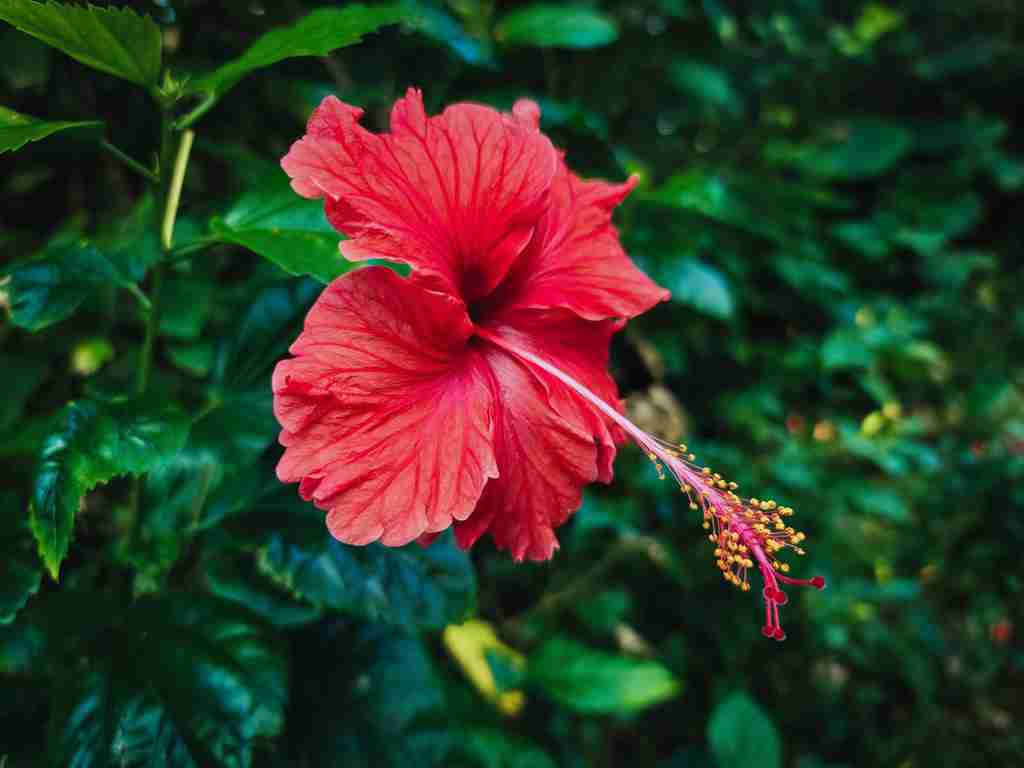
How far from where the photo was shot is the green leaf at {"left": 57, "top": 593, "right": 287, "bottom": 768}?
74 centimetres

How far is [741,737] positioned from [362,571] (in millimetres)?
1043

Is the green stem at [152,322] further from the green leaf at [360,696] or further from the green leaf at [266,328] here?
the green leaf at [360,696]

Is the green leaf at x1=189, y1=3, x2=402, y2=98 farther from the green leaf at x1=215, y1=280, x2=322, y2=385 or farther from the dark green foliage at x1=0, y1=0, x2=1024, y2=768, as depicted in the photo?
the green leaf at x1=215, y1=280, x2=322, y2=385

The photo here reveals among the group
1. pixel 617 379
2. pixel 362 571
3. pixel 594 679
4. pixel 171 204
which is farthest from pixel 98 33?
pixel 594 679

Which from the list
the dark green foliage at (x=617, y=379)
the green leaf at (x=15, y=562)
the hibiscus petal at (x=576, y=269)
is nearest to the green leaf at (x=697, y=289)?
the dark green foliage at (x=617, y=379)

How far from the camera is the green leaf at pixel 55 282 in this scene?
2.46 ft

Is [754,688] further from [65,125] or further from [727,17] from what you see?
[65,125]

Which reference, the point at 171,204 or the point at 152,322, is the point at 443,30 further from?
the point at 152,322

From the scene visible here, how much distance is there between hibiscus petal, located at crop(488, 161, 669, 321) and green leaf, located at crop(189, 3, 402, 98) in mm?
234

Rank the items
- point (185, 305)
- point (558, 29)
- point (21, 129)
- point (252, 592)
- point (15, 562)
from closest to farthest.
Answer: point (21, 129)
point (15, 562)
point (252, 592)
point (185, 305)
point (558, 29)

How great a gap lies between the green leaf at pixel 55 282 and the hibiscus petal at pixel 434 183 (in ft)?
1.00

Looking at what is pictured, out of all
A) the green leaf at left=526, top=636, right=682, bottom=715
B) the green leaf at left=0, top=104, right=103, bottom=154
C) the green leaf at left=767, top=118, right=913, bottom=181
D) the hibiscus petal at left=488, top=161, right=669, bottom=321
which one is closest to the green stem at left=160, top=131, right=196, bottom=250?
the green leaf at left=0, top=104, right=103, bottom=154

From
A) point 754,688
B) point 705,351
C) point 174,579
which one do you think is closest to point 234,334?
point 174,579

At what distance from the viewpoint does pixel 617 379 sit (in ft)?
4.70
